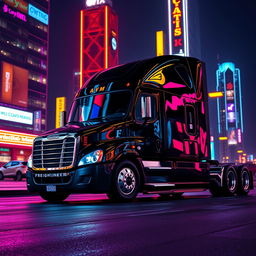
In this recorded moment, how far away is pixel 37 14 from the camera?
11025 centimetres

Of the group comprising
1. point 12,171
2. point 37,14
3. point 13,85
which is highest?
point 37,14

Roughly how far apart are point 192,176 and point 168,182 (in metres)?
1.23

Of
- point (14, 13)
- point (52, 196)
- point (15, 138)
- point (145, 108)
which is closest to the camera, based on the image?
point (145, 108)

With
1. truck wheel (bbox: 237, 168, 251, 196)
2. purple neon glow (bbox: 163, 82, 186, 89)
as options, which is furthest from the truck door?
truck wheel (bbox: 237, 168, 251, 196)

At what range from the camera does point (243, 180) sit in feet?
47.6

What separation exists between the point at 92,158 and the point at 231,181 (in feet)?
19.1

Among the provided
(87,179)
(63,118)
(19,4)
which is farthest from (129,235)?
(19,4)

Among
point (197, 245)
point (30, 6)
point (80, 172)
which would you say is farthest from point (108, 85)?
point (30, 6)

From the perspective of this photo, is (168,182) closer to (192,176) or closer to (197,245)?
(192,176)

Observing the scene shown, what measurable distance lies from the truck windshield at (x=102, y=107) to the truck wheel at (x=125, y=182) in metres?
1.22

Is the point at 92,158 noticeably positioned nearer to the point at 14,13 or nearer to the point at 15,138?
the point at 15,138

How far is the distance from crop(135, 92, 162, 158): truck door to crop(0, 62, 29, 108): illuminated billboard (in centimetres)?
7608

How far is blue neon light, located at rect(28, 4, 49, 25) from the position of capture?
107 metres

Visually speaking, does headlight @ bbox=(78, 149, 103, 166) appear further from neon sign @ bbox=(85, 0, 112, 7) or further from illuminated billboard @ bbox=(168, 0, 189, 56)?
illuminated billboard @ bbox=(168, 0, 189, 56)
